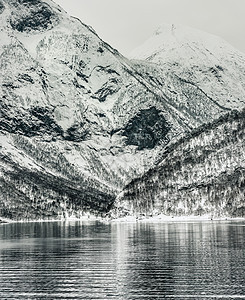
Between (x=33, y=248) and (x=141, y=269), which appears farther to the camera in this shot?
(x=33, y=248)

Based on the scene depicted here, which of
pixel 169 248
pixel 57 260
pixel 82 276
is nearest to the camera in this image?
pixel 82 276

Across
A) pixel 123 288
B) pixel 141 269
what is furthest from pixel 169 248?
pixel 123 288

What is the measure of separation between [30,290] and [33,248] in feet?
277

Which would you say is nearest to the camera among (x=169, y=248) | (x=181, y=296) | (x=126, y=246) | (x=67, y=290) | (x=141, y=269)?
(x=181, y=296)

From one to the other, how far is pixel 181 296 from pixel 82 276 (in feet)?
87.2

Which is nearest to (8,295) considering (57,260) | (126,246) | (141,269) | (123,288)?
(123,288)

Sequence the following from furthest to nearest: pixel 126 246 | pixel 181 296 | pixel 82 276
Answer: pixel 126 246 < pixel 82 276 < pixel 181 296

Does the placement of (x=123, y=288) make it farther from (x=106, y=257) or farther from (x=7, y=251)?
(x=7, y=251)

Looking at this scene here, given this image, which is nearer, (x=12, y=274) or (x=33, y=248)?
(x=12, y=274)

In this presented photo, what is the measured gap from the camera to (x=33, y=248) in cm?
18638

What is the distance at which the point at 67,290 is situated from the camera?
334 ft

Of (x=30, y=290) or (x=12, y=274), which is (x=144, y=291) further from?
(x=12, y=274)

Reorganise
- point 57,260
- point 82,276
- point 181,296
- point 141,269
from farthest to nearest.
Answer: point 57,260
point 141,269
point 82,276
point 181,296

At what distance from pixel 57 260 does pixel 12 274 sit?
81.5 feet
